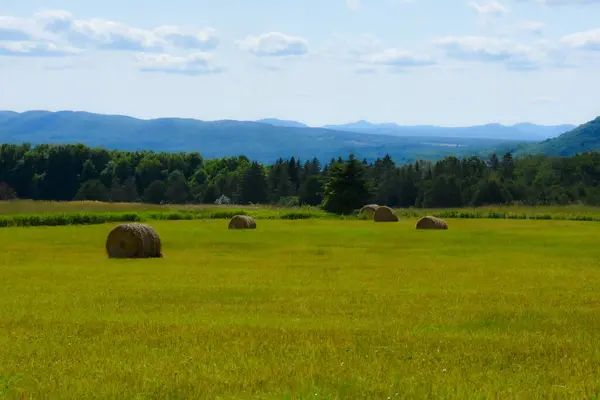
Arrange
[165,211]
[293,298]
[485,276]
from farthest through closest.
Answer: [165,211]
[485,276]
[293,298]

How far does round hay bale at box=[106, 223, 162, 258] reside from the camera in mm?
40250

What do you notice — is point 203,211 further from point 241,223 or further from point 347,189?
point 241,223

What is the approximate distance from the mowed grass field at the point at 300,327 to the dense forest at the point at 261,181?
11319 cm

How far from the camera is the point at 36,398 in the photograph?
10664 mm

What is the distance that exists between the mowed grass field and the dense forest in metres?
113

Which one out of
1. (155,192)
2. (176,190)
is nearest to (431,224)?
(176,190)

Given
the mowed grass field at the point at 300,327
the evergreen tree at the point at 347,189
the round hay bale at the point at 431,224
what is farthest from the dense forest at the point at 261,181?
the mowed grass field at the point at 300,327

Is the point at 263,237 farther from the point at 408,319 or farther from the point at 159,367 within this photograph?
the point at 159,367

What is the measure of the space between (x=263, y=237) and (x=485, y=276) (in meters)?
25.5

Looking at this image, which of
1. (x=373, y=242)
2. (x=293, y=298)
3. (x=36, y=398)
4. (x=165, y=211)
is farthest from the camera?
(x=165, y=211)

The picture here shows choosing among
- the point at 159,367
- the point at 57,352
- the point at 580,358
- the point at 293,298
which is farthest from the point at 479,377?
the point at 293,298

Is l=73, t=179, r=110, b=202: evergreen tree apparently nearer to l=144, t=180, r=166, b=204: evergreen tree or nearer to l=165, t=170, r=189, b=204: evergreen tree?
l=144, t=180, r=166, b=204: evergreen tree

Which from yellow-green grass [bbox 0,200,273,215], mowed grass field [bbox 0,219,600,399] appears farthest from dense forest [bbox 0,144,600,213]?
mowed grass field [bbox 0,219,600,399]

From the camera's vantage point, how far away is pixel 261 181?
170 metres
